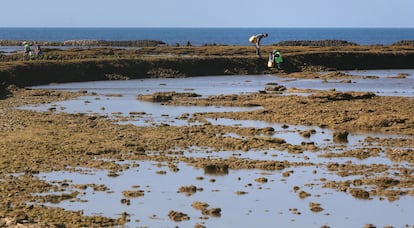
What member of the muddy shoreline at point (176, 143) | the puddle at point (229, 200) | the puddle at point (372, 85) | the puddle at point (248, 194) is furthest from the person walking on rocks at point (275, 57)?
the puddle at point (229, 200)

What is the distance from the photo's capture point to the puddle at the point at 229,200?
1246 cm

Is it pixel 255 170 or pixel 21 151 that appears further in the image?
pixel 21 151

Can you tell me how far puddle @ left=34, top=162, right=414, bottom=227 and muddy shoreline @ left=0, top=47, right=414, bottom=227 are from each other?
0.27m

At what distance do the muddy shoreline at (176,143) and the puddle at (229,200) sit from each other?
0.27 m

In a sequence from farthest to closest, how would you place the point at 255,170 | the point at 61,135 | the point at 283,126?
the point at 283,126
the point at 61,135
the point at 255,170

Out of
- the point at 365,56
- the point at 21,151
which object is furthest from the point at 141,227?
the point at 365,56

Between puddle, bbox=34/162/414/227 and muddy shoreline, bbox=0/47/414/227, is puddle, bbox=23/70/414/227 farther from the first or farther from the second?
muddy shoreline, bbox=0/47/414/227

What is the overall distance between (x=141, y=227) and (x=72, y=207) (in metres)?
1.71

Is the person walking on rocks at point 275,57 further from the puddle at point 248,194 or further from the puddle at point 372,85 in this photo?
the puddle at point 248,194

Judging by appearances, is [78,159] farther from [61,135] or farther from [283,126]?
[283,126]

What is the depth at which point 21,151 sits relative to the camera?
18.1m

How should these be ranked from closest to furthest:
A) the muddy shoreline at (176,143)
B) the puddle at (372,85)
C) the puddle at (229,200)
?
the puddle at (229,200), the muddy shoreline at (176,143), the puddle at (372,85)

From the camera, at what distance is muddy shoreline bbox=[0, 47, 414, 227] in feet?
45.6

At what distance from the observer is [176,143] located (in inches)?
774
